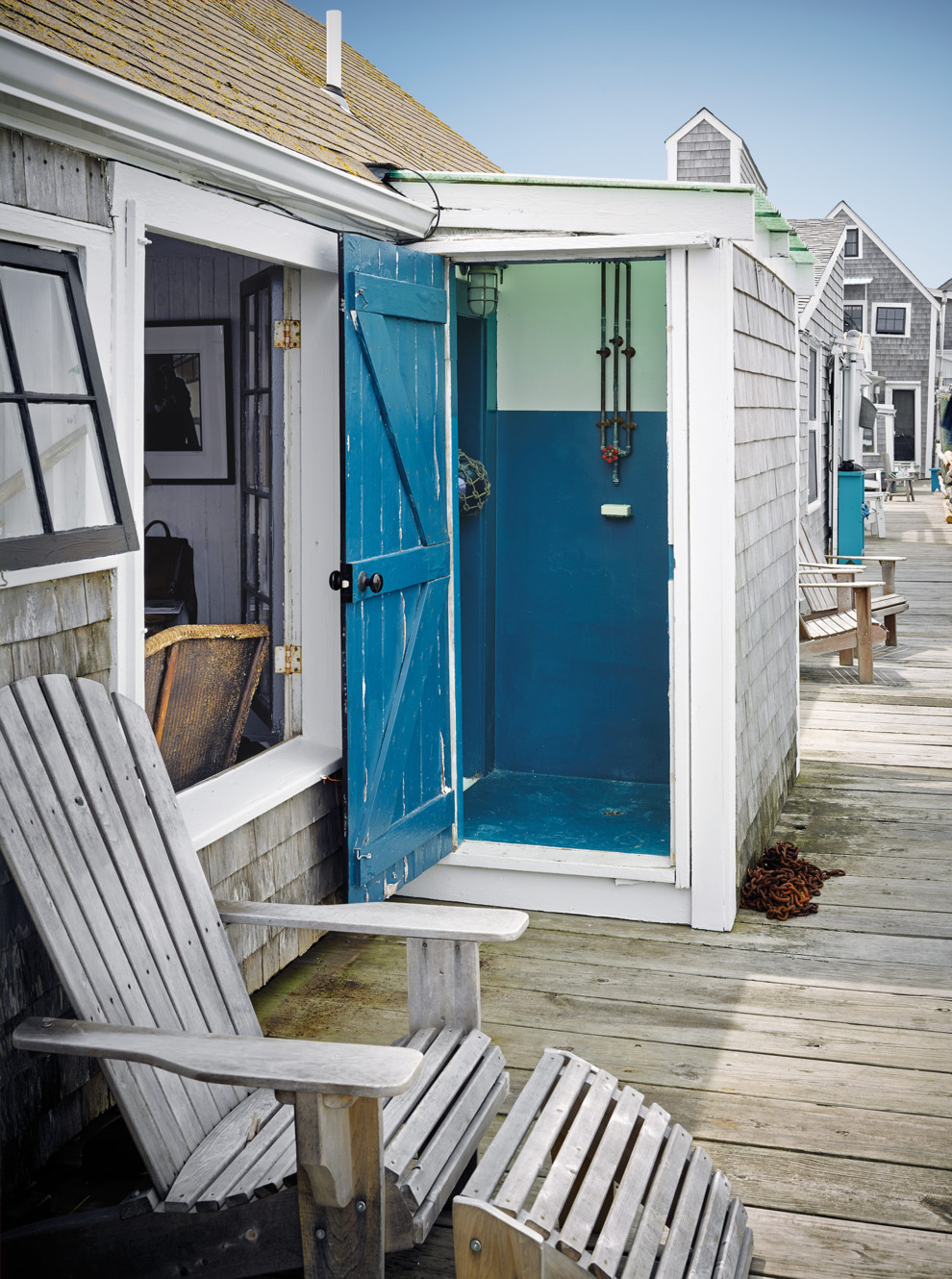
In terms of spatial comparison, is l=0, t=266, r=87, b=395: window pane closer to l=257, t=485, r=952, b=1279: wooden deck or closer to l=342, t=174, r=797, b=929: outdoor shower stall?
l=342, t=174, r=797, b=929: outdoor shower stall

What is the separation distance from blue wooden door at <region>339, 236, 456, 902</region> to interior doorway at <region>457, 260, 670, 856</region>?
1147mm

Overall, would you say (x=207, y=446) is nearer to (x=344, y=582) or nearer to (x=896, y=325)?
(x=344, y=582)

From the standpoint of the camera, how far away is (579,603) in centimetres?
584

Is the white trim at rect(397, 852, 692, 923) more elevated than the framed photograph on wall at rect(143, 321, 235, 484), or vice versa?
the framed photograph on wall at rect(143, 321, 235, 484)

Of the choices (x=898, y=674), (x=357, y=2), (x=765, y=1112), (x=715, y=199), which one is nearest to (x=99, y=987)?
(x=765, y=1112)

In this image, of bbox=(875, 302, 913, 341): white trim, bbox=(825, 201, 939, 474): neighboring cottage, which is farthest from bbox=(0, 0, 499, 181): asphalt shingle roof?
bbox=(875, 302, 913, 341): white trim

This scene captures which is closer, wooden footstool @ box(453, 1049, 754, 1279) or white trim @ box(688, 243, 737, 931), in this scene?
wooden footstool @ box(453, 1049, 754, 1279)

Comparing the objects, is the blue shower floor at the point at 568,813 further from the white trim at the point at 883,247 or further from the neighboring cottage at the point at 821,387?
the white trim at the point at 883,247

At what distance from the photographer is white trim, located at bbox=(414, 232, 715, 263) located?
13.4 feet

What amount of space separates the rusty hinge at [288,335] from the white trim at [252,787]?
4.30ft

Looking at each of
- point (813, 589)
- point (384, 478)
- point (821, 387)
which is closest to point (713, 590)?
point (384, 478)

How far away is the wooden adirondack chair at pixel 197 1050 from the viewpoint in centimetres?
206

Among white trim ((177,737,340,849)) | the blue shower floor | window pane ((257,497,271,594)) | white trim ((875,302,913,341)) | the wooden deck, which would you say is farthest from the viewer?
white trim ((875,302,913,341))

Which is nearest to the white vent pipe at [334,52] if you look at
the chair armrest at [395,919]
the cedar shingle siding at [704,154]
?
the chair armrest at [395,919]
